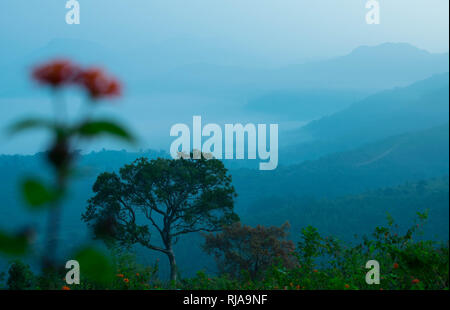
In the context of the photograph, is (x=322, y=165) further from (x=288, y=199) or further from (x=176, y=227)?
(x=176, y=227)

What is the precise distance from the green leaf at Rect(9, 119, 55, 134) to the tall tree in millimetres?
10761

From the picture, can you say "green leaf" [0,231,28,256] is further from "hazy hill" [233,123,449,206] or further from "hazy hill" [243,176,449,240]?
"hazy hill" [233,123,449,206]

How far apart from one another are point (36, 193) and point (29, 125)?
10cm

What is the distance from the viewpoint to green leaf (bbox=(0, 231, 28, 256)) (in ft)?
1.71

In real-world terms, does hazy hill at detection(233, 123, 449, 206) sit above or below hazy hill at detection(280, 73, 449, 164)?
below

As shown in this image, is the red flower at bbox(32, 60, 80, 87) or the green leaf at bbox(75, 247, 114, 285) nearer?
the green leaf at bbox(75, 247, 114, 285)

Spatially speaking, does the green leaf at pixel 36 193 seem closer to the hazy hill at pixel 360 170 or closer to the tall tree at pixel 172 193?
the tall tree at pixel 172 193

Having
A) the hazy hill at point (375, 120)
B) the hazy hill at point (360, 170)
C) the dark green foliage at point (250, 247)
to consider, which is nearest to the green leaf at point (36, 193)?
the dark green foliage at point (250, 247)

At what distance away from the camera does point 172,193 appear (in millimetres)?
11766

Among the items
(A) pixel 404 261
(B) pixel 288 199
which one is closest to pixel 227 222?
(A) pixel 404 261

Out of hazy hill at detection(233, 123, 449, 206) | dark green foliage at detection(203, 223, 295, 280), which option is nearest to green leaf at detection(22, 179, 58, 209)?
dark green foliage at detection(203, 223, 295, 280)

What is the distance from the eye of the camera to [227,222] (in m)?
11.4
